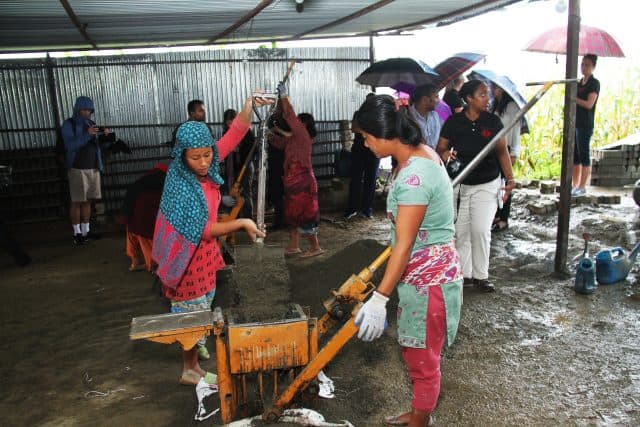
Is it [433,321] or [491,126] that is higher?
[491,126]

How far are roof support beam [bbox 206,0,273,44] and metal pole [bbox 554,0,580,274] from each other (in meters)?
2.73

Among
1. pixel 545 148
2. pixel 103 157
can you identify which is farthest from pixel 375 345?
pixel 545 148

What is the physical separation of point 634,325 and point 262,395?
9.43 ft

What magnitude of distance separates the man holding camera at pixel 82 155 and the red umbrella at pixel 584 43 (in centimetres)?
572

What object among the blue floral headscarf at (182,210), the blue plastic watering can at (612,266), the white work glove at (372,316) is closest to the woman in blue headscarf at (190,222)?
the blue floral headscarf at (182,210)

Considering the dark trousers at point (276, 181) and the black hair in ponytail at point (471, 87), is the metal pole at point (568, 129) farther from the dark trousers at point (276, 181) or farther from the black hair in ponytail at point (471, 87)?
the dark trousers at point (276, 181)

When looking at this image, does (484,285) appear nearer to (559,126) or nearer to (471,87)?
(471,87)

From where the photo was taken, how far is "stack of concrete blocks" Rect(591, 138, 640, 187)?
7.67 meters

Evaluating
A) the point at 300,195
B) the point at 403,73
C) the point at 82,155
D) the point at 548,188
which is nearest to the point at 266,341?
the point at 300,195

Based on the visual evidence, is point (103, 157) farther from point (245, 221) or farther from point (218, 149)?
point (245, 221)

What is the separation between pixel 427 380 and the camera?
2.22 meters

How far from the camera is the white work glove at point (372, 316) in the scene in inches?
81.0

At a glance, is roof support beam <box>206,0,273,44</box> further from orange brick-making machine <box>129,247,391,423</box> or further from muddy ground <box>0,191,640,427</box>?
orange brick-making machine <box>129,247,391,423</box>

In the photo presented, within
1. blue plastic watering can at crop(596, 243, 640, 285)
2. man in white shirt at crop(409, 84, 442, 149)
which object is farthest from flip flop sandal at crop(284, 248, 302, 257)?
blue plastic watering can at crop(596, 243, 640, 285)
